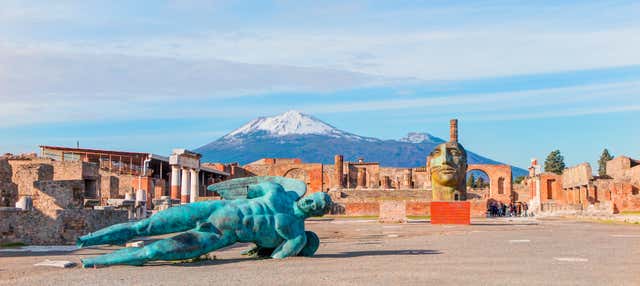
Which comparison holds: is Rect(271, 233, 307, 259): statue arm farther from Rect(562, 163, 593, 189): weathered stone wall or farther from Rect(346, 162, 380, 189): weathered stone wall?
Rect(346, 162, 380, 189): weathered stone wall

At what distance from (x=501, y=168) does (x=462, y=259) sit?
6757 cm

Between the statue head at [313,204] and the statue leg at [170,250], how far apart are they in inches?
53.6

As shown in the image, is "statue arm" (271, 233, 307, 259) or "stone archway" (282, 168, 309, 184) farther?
"stone archway" (282, 168, 309, 184)

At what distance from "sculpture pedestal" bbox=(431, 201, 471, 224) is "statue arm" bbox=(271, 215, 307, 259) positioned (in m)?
18.2

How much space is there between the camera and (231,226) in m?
11.6

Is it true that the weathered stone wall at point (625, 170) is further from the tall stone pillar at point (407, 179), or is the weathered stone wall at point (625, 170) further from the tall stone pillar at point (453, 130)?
the tall stone pillar at point (407, 179)

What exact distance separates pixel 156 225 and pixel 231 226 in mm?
1142

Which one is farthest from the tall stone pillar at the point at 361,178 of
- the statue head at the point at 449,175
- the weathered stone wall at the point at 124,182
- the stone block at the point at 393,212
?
the stone block at the point at 393,212

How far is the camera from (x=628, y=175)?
180 feet

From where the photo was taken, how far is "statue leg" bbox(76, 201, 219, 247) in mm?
10797

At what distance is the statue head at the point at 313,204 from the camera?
12383 millimetres

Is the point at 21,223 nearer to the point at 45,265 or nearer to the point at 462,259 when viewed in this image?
the point at 45,265

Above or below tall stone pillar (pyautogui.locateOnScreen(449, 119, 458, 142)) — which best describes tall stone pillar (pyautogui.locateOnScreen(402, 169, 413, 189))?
below

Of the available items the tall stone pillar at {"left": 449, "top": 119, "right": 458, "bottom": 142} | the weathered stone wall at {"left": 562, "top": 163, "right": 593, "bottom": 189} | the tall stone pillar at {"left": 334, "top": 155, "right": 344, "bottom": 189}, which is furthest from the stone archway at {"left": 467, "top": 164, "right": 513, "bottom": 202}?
the tall stone pillar at {"left": 449, "top": 119, "right": 458, "bottom": 142}
